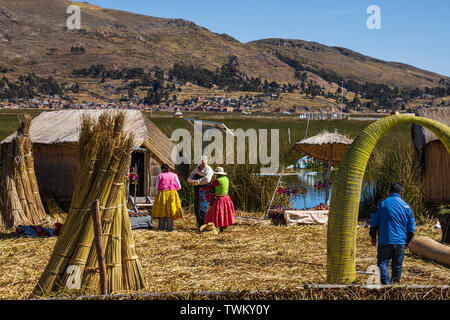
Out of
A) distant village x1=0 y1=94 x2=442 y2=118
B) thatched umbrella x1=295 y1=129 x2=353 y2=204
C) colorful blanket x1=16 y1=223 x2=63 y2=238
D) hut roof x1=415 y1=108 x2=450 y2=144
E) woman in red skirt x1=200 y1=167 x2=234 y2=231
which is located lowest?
colorful blanket x1=16 y1=223 x2=63 y2=238

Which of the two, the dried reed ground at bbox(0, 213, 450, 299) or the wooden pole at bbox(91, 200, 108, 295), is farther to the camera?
the dried reed ground at bbox(0, 213, 450, 299)

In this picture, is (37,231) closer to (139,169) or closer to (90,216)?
(139,169)

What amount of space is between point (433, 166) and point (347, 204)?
7.47 metres

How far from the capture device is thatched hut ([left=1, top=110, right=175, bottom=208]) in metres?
11.3

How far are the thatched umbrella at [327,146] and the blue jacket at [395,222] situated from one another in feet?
17.8

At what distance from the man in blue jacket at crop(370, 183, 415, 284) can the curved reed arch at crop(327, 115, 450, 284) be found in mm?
870

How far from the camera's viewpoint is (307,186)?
18.4 meters

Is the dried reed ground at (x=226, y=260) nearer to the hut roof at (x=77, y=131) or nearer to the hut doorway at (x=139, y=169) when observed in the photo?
the hut roof at (x=77, y=131)

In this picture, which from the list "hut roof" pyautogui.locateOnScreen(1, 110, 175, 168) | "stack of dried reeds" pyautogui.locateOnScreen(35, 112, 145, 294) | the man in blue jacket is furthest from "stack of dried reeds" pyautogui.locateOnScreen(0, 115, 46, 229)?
the man in blue jacket

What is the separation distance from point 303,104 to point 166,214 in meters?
134

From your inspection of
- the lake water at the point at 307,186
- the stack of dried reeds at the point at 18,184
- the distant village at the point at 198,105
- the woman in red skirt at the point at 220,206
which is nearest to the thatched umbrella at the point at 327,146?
the lake water at the point at 307,186

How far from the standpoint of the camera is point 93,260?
15.5 ft

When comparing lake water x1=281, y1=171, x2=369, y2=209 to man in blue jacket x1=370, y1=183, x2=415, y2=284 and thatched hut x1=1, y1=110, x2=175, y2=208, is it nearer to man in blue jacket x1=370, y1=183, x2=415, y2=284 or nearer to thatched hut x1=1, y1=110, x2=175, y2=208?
thatched hut x1=1, y1=110, x2=175, y2=208
